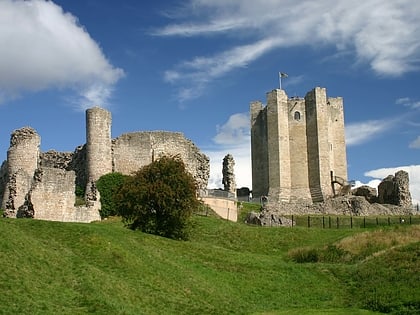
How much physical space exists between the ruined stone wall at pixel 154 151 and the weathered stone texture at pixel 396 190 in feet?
66.0

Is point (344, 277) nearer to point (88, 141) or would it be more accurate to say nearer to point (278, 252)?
point (278, 252)

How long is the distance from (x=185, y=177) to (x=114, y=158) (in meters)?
17.7

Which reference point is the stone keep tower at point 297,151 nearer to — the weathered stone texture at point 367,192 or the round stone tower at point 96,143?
the weathered stone texture at point 367,192

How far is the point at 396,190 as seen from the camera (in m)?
62.6

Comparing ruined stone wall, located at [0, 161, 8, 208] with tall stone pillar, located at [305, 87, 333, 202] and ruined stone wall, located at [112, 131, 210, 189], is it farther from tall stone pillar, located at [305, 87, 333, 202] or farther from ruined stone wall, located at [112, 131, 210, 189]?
tall stone pillar, located at [305, 87, 333, 202]

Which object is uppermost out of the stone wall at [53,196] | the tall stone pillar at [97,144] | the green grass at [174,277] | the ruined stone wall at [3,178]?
the tall stone pillar at [97,144]

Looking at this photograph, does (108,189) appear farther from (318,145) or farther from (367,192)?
(367,192)

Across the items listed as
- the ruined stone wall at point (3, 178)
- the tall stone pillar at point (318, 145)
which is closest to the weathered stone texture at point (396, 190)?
the tall stone pillar at point (318, 145)

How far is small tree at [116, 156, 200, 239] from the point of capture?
3294 cm

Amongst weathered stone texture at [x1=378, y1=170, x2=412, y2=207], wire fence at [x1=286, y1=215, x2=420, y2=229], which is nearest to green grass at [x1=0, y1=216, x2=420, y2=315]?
wire fence at [x1=286, y1=215, x2=420, y2=229]

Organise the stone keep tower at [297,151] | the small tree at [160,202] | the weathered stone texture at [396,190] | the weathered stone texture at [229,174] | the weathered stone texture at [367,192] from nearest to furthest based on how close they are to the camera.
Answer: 1. the small tree at [160,202]
2. the weathered stone texture at [229,174]
3. the weathered stone texture at [396,190]
4. the weathered stone texture at [367,192]
5. the stone keep tower at [297,151]

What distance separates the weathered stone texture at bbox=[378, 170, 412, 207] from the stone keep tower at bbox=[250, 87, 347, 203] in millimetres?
5493

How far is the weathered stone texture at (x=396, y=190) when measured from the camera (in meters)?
62.0

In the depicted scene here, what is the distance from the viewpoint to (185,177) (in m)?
34.2
